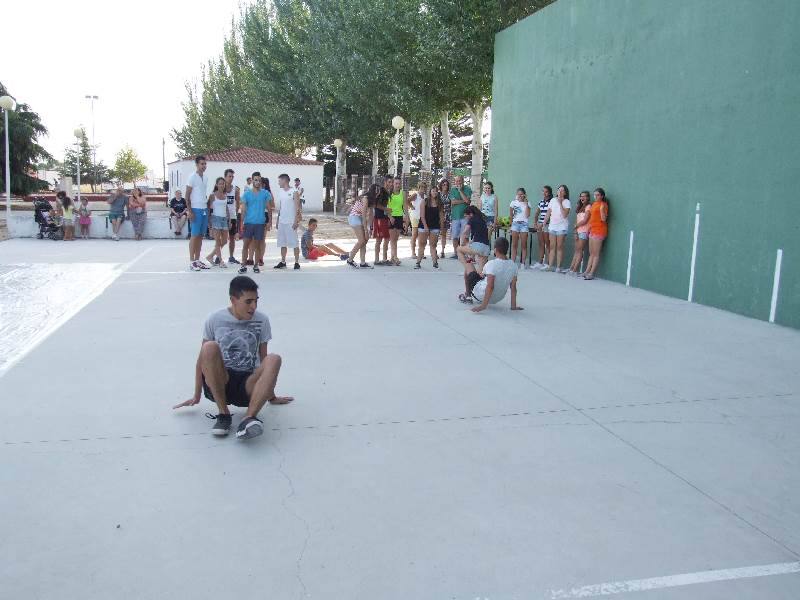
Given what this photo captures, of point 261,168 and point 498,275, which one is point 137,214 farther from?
point 261,168

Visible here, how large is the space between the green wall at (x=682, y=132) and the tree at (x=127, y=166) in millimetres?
86715

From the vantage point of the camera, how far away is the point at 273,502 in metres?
3.61

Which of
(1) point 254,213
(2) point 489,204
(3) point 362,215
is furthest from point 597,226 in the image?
(1) point 254,213

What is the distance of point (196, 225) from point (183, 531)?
29.7ft

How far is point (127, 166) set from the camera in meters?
92.7

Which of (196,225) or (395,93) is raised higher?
(395,93)

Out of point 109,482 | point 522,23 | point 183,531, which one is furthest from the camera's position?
point 522,23

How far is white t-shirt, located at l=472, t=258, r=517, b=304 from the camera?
859 cm

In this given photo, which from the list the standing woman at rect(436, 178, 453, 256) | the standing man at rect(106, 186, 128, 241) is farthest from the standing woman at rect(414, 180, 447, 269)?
the standing man at rect(106, 186, 128, 241)

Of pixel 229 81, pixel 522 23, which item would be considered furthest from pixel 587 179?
pixel 229 81

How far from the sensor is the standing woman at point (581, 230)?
488 inches

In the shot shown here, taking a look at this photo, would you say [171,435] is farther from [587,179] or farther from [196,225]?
[587,179]

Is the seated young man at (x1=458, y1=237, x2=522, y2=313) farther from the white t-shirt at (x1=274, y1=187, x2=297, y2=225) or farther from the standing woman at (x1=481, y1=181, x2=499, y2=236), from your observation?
the standing woman at (x1=481, y1=181, x2=499, y2=236)

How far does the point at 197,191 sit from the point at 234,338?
25.7ft
